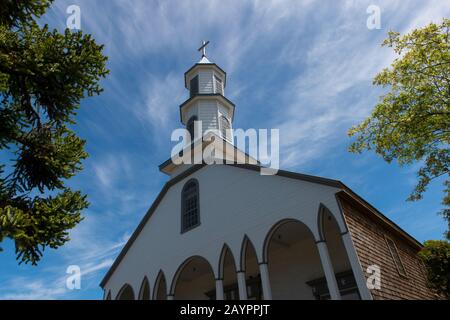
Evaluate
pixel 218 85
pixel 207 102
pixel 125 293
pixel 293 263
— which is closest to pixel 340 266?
pixel 293 263

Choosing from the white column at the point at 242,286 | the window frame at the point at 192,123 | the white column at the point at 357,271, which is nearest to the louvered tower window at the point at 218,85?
the window frame at the point at 192,123

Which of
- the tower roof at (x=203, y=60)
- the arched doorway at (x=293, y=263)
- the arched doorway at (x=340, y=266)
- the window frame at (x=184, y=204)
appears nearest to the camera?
the arched doorway at (x=340, y=266)

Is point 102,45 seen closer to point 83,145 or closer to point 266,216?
point 83,145

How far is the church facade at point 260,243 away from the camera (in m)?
10.2

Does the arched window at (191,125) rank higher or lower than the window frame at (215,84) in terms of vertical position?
lower

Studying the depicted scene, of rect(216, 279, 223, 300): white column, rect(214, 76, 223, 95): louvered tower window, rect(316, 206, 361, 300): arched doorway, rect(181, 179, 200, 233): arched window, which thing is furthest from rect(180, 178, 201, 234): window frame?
rect(214, 76, 223, 95): louvered tower window

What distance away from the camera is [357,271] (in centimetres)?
893

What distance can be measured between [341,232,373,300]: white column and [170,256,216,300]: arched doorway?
7.70 metres

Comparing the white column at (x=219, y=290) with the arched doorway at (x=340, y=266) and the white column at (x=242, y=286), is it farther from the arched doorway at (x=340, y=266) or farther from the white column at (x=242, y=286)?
the arched doorway at (x=340, y=266)

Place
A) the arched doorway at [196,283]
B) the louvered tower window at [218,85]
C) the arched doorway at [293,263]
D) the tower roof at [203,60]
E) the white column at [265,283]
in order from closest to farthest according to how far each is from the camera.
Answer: the white column at [265,283]
the arched doorway at [293,263]
the arched doorway at [196,283]
the louvered tower window at [218,85]
the tower roof at [203,60]

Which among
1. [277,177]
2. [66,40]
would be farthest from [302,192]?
[66,40]

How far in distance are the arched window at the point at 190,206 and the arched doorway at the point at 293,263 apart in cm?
369

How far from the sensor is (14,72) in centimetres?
804

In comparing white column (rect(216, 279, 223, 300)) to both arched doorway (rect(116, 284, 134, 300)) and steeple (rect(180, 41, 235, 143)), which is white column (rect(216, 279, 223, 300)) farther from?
steeple (rect(180, 41, 235, 143))
